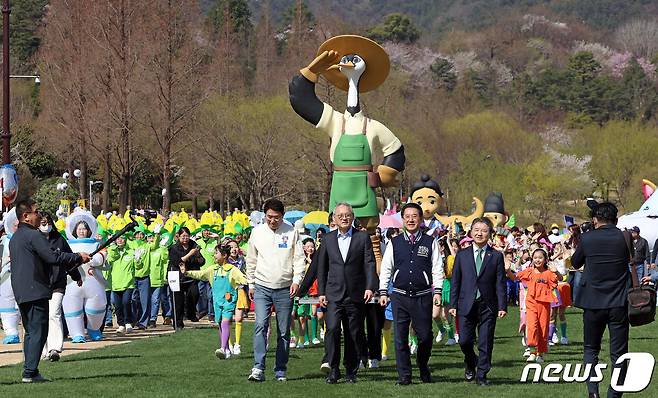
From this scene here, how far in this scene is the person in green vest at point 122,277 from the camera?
20.3 m

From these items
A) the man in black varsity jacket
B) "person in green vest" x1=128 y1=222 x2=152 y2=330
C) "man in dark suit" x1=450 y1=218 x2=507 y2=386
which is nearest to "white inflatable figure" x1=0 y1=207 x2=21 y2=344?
"person in green vest" x1=128 y1=222 x2=152 y2=330

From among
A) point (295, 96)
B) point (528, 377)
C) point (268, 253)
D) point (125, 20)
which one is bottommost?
point (528, 377)

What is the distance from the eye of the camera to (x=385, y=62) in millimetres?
19172

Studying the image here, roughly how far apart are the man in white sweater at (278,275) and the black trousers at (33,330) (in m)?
2.16

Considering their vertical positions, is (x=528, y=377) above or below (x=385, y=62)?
below

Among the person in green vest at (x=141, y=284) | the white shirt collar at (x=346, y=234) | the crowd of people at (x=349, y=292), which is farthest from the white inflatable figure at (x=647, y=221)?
the white shirt collar at (x=346, y=234)

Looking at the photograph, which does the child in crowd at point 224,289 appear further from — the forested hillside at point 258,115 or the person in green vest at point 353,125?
the forested hillside at point 258,115

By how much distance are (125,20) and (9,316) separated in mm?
24747

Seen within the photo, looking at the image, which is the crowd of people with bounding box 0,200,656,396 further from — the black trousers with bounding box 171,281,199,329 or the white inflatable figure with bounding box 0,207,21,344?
the black trousers with bounding box 171,281,199,329

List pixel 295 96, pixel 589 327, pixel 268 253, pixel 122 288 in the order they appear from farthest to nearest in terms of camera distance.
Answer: pixel 122 288 < pixel 295 96 < pixel 268 253 < pixel 589 327

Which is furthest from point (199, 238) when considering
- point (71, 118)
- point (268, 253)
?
point (71, 118)

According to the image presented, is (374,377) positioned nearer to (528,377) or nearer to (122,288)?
(528,377)

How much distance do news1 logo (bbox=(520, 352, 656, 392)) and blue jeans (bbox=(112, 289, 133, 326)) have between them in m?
8.28

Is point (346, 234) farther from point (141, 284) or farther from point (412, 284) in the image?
point (141, 284)
